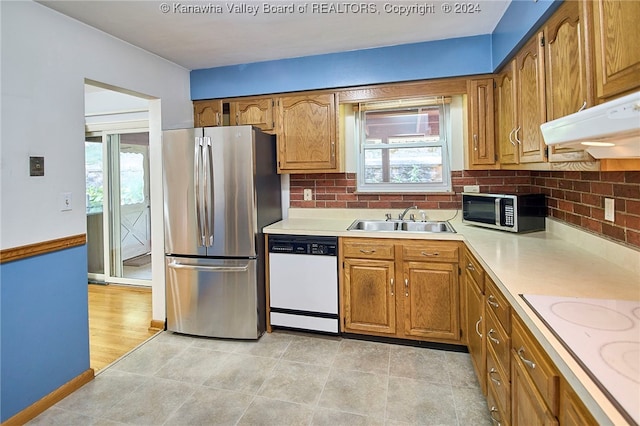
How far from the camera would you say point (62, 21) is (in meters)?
2.12

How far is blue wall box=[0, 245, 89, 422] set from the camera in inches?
71.2

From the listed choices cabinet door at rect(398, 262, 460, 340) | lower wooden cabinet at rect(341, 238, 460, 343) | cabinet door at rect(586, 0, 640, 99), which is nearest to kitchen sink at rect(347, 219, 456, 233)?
lower wooden cabinet at rect(341, 238, 460, 343)

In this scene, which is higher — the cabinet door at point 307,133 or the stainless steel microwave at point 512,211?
the cabinet door at point 307,133

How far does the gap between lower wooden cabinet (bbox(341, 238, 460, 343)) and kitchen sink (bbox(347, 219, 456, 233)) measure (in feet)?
0.92

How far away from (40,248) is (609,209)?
10.0ft

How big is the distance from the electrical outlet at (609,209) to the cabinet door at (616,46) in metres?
0.72

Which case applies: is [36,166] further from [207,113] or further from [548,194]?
[548,194]

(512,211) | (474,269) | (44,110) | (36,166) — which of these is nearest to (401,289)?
(474,269)

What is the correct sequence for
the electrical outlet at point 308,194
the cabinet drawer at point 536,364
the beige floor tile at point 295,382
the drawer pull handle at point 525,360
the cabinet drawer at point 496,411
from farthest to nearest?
1. the electrical outlet at point 308,194
2. the beige floor tile at point 295,382
3. the cabinet drawer at point 496,411
4. the drawer pull handle at point 525,360
5. the cabinet drawer at point 536,364

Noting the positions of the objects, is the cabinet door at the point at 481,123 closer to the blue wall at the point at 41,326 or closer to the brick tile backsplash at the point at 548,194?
the brick tile backsplash at the point at 548,194

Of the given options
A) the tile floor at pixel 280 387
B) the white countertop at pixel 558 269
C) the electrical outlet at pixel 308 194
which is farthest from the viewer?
the electrical outlet at pixel 308 194

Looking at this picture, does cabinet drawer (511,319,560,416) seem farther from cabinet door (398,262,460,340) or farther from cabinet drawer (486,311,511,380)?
cabinet door (398,262,460,340)

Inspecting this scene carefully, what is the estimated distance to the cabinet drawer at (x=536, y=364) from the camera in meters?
0.95

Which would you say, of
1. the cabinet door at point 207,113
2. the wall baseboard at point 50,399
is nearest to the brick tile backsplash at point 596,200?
the cabinet door at point 207,113
